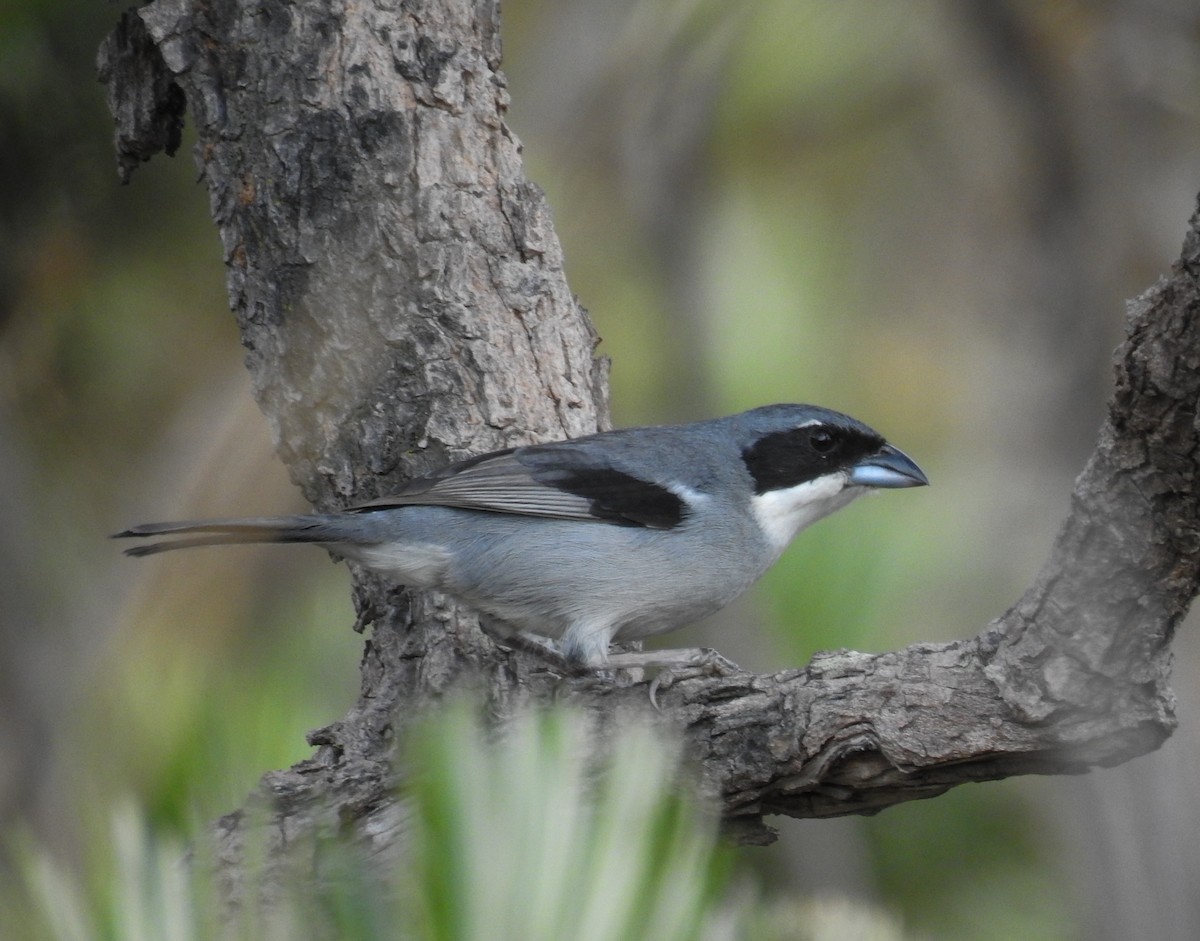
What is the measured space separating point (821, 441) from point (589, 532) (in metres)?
0.95

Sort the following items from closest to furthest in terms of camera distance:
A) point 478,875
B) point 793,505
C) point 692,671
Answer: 1. point 478,875
2. point 692,671
3. point 793,505

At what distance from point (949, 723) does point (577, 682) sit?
4.44 ft

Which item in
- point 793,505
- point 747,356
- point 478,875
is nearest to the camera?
point 478,875

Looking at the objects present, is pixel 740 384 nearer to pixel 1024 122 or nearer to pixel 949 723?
pixel 1024 122

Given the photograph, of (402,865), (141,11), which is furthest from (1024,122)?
(402,865)

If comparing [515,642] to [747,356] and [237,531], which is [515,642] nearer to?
[237,531]

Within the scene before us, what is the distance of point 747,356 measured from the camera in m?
7.08

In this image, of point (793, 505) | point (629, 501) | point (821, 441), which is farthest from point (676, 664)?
point (821, 441)

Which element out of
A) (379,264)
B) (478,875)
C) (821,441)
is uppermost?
A: (379,264)

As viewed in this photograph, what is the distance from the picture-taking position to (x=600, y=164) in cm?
774

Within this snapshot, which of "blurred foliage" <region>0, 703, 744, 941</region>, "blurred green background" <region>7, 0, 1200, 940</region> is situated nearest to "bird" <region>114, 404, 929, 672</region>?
"blurred green background" <region>7, 0, 1200, 940</region>

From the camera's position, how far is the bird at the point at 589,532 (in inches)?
164

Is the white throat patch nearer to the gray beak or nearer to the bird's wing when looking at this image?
the gray beak

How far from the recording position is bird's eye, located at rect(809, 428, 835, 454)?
15.6 ft
